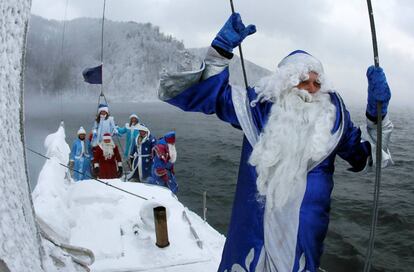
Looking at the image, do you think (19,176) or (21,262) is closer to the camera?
(21,262)

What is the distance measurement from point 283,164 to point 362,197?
1368cm

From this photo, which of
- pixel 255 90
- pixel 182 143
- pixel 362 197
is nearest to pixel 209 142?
pixel 182 143

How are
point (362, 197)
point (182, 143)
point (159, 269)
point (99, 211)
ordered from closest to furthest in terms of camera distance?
1. point (159, 269)
2. point (99, 211)
3. point (362, 197)
4. point (182, 143)

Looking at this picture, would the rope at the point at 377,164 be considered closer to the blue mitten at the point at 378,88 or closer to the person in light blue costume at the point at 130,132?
the blue mitten at the point at 378,88

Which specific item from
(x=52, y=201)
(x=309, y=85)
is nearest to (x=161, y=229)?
(x=52, y=201)

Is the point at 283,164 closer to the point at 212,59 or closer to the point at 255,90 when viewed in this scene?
the point at 255,90

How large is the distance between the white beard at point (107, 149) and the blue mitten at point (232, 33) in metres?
6.89

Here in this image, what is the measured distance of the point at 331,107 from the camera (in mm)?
1793

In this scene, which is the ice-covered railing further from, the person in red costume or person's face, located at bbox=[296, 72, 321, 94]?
the person in red costume

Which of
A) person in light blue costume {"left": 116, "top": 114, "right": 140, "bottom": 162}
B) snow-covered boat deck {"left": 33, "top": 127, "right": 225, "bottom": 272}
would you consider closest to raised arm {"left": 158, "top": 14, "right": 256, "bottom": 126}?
snow-covered boat deck {"left": 33, "top": 127, "right": 225, "bottom": 272}

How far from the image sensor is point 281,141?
1.68 m

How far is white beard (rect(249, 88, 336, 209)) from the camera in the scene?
1.64 m

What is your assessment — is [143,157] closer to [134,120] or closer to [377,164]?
[134,120]

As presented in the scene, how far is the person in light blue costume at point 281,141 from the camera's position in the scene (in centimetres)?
163
